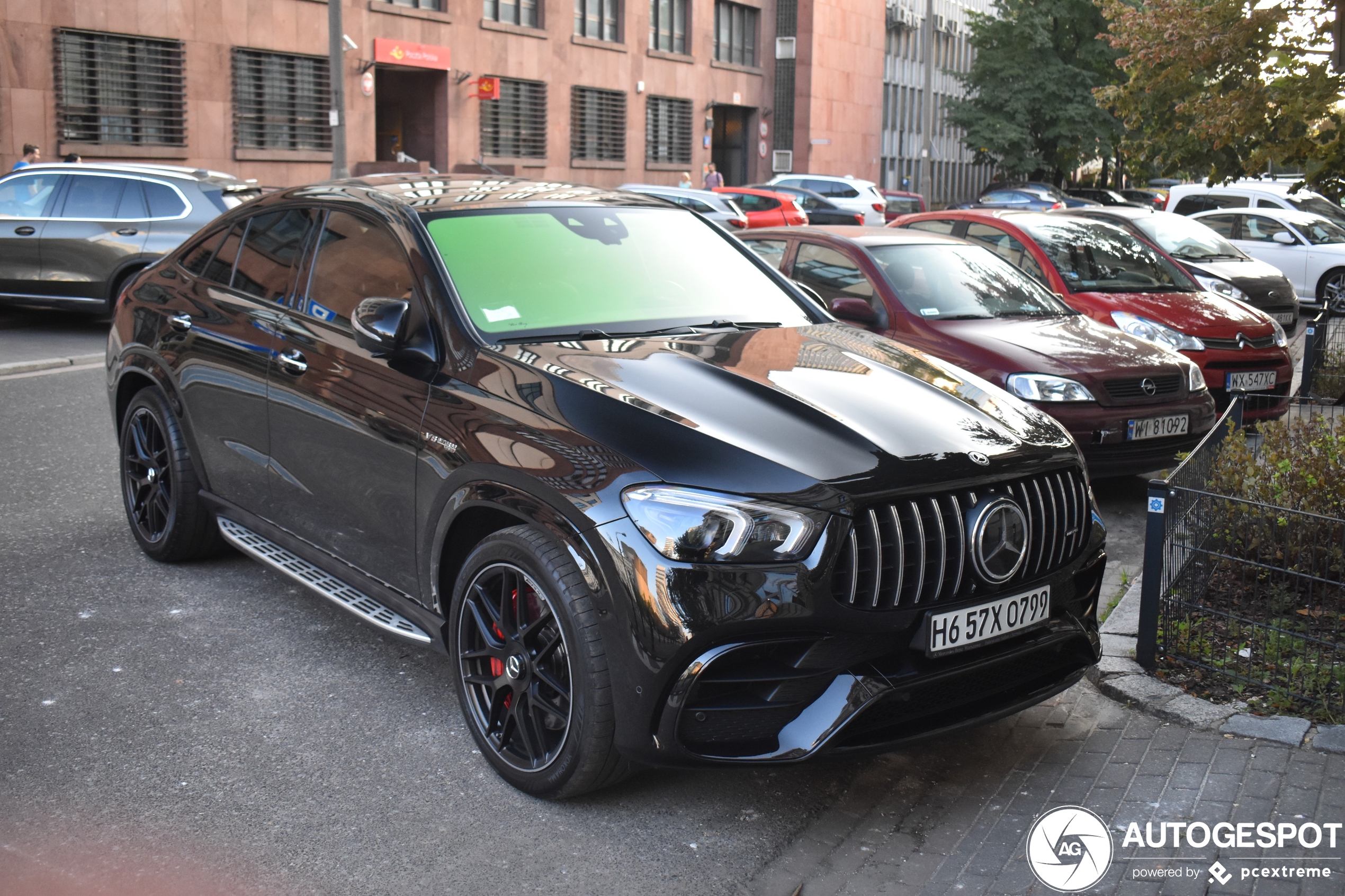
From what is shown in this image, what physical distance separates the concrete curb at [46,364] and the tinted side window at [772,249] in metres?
6.06

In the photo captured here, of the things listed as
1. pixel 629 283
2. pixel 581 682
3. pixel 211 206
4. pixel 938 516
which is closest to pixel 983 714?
pixel 938 516

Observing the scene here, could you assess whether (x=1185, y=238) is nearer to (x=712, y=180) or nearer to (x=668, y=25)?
(x=712, y=180)

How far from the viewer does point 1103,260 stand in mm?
9797

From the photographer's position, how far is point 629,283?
4.57 meters

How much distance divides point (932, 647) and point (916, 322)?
4591mm

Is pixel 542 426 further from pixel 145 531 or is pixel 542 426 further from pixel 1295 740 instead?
pixel 145 531

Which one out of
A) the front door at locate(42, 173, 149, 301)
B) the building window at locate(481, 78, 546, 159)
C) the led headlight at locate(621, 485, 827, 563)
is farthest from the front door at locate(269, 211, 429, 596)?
the building window at locate(481, 78, 546, 159)

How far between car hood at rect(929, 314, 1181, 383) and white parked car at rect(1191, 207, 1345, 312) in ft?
41.9

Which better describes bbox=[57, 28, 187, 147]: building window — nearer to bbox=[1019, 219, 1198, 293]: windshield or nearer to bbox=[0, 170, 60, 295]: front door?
bbox=[0, 170, 60, 295]: front door

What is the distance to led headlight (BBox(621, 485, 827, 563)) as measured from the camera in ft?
10.6

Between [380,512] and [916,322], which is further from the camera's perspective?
[916,322]

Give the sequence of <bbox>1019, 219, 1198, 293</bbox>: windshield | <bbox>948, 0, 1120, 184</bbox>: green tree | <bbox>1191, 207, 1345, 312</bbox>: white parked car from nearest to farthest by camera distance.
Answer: <bbox>1019, 219, 1198, 293</bbox>: windshield, <bbox>1191, 207, 1345, 312</bbox>: white parked car, <bbox>948, 0, 1120, 184</bbox>: green tree

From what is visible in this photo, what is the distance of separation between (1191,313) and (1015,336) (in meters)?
2.46

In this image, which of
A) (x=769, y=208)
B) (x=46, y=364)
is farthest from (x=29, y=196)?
(x=769, y=208)
